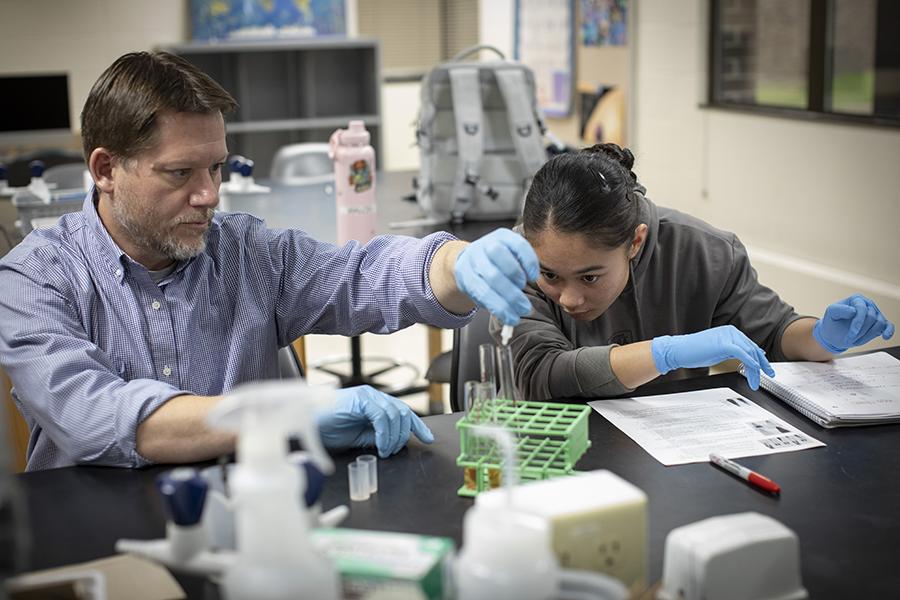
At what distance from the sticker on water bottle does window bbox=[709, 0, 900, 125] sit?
80.2 inches

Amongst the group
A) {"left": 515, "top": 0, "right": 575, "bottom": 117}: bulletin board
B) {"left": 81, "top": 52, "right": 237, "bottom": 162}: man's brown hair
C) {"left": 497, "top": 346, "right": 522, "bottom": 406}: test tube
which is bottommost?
{"left": 497, "top": 346, "right": 522, "bottom": 406}: test tube

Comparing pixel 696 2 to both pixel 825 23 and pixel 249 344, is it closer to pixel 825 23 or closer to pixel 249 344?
pixel 825 23

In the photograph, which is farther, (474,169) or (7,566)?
(474,169)

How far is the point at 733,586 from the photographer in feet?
3.25

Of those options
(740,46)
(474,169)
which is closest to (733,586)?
(474,169)

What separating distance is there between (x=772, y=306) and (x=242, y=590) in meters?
1.50

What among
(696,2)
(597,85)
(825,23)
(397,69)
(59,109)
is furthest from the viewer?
(397,69)

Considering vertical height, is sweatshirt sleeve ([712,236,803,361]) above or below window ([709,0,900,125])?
below

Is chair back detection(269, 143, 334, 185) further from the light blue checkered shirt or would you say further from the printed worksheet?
the printed worksheet

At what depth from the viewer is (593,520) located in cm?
94

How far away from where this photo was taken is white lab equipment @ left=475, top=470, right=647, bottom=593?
3.01ft

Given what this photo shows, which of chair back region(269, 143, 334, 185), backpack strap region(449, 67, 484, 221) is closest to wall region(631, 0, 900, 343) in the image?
backpack strap region(449, 67, 484, 221)

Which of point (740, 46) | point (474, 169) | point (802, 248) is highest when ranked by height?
point (740, 46)

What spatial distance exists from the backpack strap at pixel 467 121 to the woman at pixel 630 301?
1.14 meters
